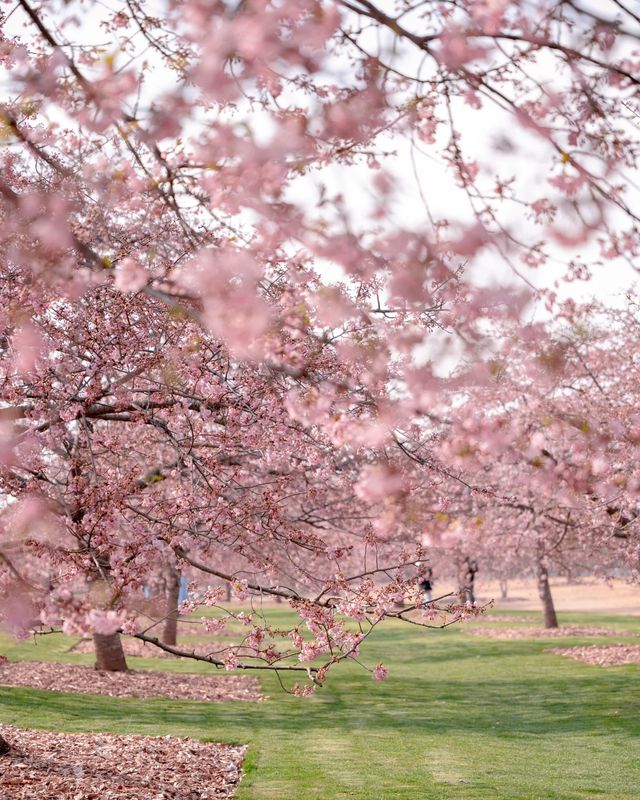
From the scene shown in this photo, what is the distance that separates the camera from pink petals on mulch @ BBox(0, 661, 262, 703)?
1927 cm

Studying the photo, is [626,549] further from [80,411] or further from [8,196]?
[8,196]

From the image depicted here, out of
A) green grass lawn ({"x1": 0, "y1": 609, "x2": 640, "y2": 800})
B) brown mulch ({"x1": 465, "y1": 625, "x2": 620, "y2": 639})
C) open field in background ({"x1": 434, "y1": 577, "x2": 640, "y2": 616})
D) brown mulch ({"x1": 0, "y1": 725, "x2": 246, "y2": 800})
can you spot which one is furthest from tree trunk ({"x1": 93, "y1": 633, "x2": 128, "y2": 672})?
open field in background ({"x1": 434, "y1": 577, "x2": 640, "y2": 616})

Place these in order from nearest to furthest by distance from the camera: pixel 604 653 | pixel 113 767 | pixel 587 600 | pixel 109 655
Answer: pixel 113 767 < pixel 109 655 < pixel 604 653 < pixel 587 600

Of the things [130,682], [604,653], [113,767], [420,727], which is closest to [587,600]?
[604,653]

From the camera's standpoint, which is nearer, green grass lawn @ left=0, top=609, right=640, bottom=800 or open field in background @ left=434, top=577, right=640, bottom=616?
green grass lawn @ left=0, top=609, right=640, bottom=800

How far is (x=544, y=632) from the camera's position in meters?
36.2

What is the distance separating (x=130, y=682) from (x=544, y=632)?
848 inches

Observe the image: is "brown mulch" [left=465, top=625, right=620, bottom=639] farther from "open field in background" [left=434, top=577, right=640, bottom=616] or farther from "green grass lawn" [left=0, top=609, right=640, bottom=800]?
"green grass lawn" [left=0, top=609, right=640, bottom=800]

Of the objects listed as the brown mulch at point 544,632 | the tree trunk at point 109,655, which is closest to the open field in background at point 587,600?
→ the brown mulch at point 544,632

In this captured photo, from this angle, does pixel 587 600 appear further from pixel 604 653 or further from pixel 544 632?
pixel 604 653

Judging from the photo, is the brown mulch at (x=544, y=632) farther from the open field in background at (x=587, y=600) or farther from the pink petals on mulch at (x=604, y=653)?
the open field in background at (x=587, y=600)

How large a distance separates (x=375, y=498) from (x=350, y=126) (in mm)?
2315

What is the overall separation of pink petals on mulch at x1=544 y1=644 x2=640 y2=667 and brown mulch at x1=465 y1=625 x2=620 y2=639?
5411 millimetres

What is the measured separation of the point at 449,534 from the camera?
5617 millimetres
